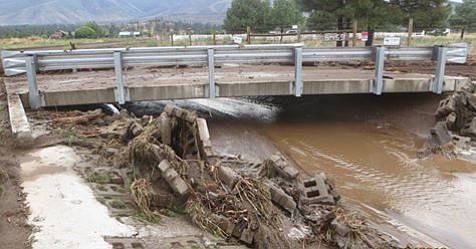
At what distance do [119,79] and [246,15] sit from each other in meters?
45.8

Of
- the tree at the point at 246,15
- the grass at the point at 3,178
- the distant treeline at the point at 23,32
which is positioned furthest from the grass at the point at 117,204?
the distant treeline at the point at 23,32

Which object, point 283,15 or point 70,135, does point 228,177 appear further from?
point 283,15

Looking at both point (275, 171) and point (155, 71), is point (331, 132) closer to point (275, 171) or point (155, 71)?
point (275, 171)

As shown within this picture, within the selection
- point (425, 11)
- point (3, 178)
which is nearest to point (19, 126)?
point (3, 178)

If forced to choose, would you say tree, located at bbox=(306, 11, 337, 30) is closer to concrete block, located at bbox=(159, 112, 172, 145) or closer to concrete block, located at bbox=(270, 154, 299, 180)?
concrete block, located at bbox=(270, 154, 299, 180)

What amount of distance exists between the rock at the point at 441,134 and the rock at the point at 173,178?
690cm

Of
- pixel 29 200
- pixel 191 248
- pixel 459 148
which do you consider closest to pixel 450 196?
pixel 459 148

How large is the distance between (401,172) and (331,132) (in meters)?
3.23

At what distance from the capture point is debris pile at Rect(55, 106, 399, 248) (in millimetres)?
4945

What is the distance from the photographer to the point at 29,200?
15.7 ft

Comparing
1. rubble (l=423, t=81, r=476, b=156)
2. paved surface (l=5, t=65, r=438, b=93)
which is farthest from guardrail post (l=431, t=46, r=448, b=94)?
paved surface (l=5, t=65, r=438, b=93)

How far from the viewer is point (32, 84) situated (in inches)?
374

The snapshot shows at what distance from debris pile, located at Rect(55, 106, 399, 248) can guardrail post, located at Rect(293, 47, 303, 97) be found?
4.02 m

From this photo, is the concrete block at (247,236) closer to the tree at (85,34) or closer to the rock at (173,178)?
Result: the rock at (173,178)
